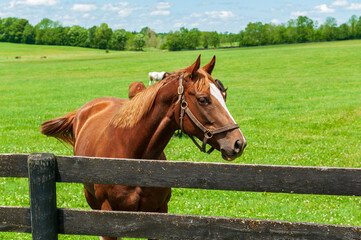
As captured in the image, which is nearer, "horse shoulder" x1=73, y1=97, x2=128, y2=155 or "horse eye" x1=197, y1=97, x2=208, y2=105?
"horse eye" x1=197, y1=97, x2=208, y2=105

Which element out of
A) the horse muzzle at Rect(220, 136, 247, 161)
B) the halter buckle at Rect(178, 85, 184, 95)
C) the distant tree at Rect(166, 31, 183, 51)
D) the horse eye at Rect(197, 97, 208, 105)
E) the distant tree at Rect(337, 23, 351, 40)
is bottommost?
the horse muzzle at Rect(220, 136, 247, 161)

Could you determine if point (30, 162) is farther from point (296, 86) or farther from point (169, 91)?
point (296, 86)

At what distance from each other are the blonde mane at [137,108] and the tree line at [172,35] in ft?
478

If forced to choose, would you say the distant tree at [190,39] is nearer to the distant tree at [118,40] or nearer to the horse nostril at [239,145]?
the distant tree at [118,40]

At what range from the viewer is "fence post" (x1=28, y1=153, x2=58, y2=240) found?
3627mm

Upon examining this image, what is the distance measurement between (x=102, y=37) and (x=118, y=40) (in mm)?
6920

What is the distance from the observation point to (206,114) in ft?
14.2

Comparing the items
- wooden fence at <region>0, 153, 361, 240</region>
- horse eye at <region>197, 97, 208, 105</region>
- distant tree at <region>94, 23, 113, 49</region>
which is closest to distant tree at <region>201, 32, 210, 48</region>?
distant tree at <region>94, 23, 113, 49</region>

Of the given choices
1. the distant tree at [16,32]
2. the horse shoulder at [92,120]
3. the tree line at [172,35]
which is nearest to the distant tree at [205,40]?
the tree line at [172,35]

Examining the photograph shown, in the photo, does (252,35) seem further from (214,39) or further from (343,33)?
(343,33)

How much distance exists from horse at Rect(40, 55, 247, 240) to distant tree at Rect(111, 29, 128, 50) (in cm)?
15922

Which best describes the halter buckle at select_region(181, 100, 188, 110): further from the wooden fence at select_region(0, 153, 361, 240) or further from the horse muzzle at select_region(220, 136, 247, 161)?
the wooden fence at select_region(0, 153, 361, 240)

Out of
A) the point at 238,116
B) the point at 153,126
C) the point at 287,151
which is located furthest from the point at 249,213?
the point at 238,116

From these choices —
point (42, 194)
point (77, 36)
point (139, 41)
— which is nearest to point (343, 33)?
point (139, 41)
